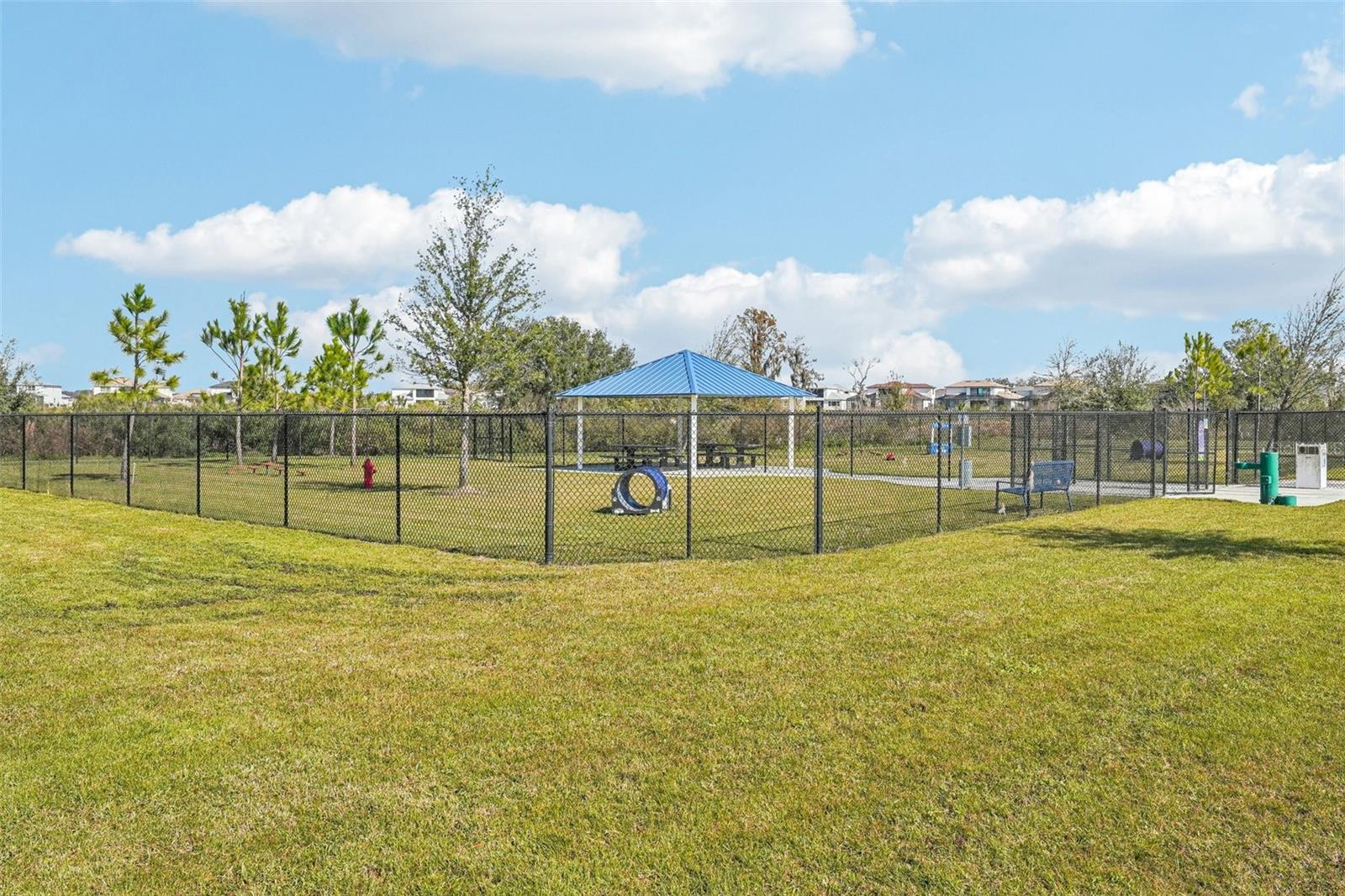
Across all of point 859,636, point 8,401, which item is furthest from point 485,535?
point 8,401

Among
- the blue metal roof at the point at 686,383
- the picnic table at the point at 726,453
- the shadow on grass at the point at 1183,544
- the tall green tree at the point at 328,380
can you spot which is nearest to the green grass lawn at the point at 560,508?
the shadow on grass at the point at 1183,544

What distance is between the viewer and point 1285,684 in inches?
250

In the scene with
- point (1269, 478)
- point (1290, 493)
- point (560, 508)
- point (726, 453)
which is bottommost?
point (560, 508)

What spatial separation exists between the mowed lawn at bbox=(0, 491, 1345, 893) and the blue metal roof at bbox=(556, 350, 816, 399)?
19227 millimetres

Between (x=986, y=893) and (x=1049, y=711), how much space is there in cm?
227

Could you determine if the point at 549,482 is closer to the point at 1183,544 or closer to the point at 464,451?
the point at 1183,544

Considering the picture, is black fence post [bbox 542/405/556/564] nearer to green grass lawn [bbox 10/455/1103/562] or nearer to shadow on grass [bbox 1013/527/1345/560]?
green grass lawn [bbox 10/455/1103/562]

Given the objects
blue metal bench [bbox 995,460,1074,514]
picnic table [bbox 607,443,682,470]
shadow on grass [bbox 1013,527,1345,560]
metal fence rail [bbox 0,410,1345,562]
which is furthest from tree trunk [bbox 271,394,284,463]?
shadow on grass [bbox 1013,527,1345,560]

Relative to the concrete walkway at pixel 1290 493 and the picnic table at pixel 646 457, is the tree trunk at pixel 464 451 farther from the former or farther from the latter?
the concrete walkway at pixel 1290 493

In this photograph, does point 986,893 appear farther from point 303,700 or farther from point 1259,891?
point 303,700

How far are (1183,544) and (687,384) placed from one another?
59.4 feet

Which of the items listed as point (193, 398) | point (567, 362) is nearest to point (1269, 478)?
point (567, 362)

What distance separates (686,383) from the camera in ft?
97.5

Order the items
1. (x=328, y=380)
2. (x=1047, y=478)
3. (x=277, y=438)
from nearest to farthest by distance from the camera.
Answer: (x=1047, y=478), (x=277, y=438), (x=328, y=380)
